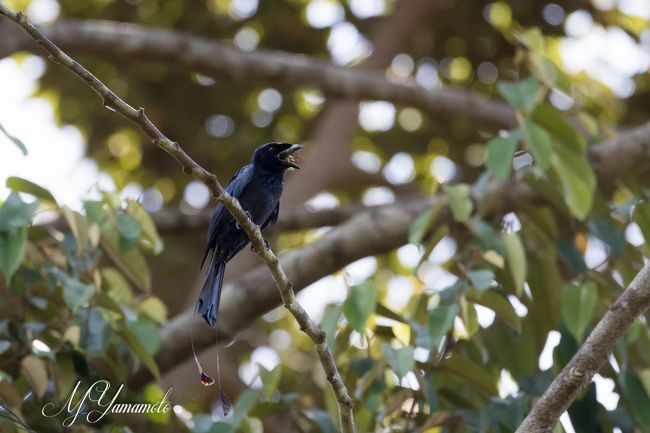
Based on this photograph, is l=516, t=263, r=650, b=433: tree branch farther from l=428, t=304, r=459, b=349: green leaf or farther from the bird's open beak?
the bird's open beak

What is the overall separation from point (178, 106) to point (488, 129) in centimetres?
256

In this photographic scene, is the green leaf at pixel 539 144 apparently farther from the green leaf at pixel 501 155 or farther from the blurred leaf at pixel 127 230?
the blurred leaf at pixel 127 230

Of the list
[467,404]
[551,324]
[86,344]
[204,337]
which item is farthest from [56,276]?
[551,324]

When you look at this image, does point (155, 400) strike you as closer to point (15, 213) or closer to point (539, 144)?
point (15, 213)

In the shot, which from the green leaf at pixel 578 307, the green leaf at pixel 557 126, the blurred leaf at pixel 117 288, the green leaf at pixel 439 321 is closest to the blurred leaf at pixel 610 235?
the green leaf at pixel 557 126

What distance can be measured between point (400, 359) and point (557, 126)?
155 centimetres

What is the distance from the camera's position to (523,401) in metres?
3.60

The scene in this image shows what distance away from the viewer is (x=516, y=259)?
3.83 m

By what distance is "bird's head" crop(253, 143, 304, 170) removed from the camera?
4.26 metres

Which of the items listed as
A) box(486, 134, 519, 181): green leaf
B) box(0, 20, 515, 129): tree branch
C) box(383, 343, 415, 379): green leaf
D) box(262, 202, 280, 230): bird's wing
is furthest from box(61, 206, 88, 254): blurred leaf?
box(0, 20, 515, 129): tree branch

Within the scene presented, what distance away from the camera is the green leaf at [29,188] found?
3654 millimetres

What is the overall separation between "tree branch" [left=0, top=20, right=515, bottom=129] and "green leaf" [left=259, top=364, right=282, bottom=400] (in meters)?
2.74

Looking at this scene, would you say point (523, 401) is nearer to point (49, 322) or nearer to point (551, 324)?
point (551, 324)

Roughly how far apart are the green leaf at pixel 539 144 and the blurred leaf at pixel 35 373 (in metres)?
2.12
